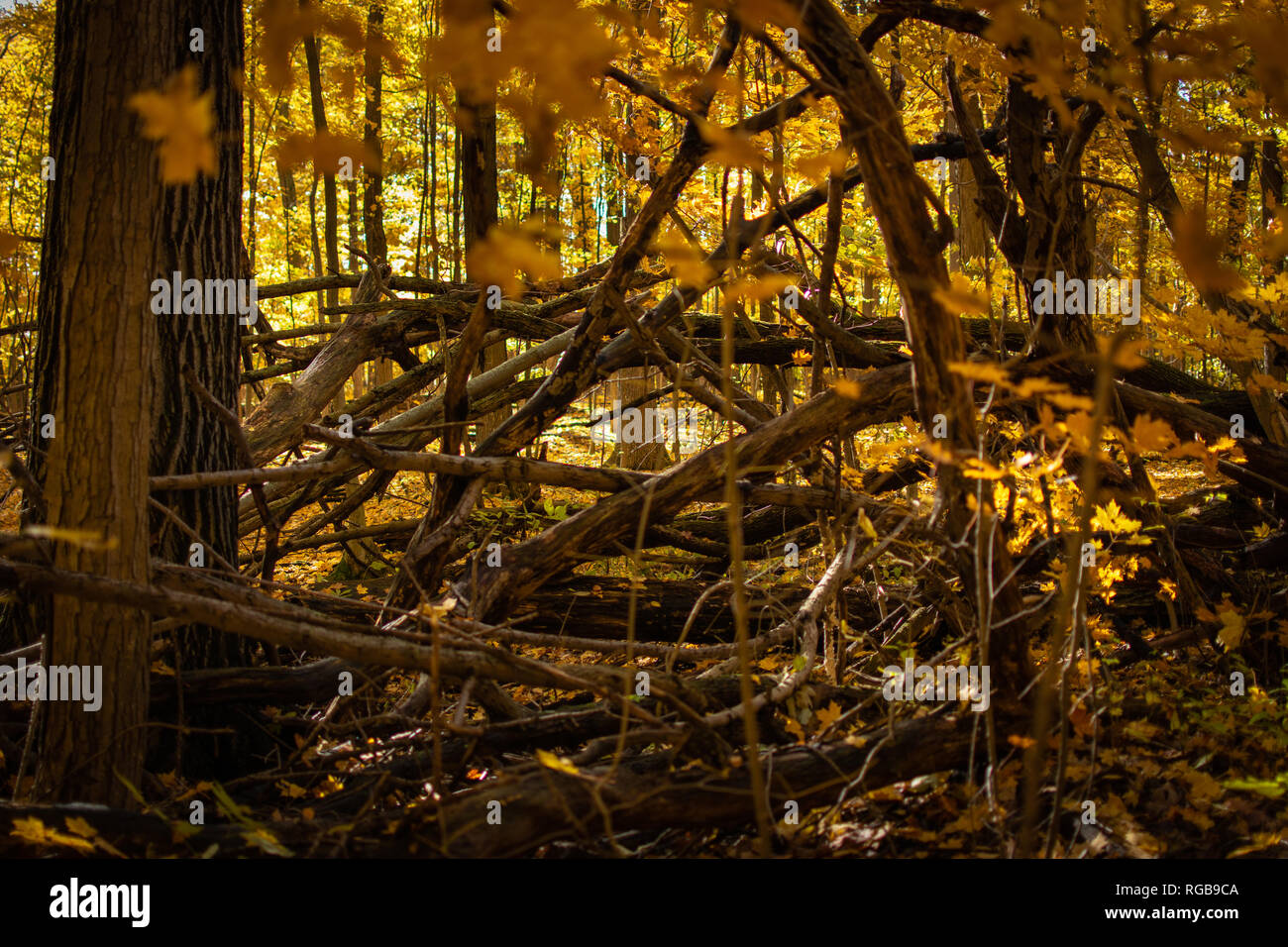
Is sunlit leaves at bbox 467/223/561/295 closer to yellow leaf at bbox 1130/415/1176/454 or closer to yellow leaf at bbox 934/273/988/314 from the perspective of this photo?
yellow leaf at bbox 934/273/988/314

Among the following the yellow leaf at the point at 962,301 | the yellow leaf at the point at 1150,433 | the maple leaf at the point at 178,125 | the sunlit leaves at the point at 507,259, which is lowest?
the yellow leaf at the point at 1150,433

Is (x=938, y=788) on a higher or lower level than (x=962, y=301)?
lower

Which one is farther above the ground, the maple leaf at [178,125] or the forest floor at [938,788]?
the maple leaf at [178,125]

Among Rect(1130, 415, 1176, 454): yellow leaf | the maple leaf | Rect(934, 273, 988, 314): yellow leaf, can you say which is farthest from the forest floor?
the maple leaf

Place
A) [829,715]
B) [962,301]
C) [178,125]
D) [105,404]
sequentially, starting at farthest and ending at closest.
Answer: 1. [829,715]
2. [105,404]
3. [962,301]
4. [178,125]

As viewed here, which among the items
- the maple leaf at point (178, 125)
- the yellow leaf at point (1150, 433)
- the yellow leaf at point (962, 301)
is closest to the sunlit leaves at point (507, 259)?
the maple leaf at point (178, 125)

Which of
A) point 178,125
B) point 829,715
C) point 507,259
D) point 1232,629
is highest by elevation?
point 178,125

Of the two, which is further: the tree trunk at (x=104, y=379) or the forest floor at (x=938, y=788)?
the tree trunk at (x=104, y=379)

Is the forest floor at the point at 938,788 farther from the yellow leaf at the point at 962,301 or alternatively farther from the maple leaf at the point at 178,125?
the maple leaf at the point at 178,125

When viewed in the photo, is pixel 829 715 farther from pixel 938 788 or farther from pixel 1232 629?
pixel 1232 629

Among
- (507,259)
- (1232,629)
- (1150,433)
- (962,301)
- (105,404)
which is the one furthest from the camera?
(1232,629)

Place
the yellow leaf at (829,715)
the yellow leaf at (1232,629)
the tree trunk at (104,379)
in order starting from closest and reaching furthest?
the tree trunk at (104,379) < the yellow leaf at (829,715) < the yellow leaf at (1232,629)

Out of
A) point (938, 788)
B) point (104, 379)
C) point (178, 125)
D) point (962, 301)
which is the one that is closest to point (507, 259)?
point (178, 125)
